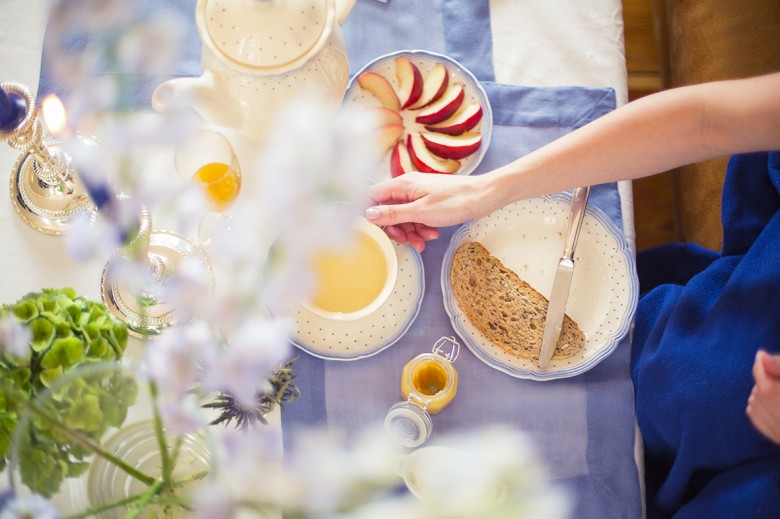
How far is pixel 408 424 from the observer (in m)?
0.77

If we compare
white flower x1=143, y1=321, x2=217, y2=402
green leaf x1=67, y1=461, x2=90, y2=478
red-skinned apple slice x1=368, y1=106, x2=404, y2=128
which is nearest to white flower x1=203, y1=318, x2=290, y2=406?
white flower x1=143, y1=321, x2=217, y2=402

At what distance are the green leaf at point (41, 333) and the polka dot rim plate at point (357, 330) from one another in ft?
1.01

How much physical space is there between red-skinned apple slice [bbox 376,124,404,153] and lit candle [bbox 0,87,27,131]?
412 millimetres

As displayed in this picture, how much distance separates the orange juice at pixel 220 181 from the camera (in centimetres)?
78

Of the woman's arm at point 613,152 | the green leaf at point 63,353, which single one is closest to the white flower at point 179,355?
the green leaf at point 63,353

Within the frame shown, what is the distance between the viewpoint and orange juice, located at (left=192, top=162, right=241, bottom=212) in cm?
78

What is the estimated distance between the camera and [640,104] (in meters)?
0.78

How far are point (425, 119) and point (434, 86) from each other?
50 millimetres

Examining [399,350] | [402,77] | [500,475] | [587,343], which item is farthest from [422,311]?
[500,475]

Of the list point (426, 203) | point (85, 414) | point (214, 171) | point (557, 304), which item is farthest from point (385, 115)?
point (85, 414)

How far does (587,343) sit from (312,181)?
637 mm

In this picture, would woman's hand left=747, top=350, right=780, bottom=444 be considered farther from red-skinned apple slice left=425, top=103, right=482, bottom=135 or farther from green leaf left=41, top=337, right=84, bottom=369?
green leaf left=41, top=337, right=84, bottom=369

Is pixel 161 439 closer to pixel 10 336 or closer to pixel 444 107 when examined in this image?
pixel 10 336

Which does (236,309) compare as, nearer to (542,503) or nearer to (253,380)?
(253,380)
